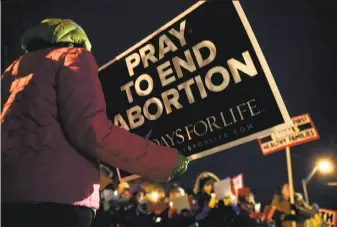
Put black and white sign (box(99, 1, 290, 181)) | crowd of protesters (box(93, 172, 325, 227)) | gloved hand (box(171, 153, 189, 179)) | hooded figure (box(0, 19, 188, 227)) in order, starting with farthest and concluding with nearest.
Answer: crowd of protesters (box(93, 172, 325, 227))
black and white sign (box(99, 1, 290, 181))
gloved hand (box(171, 153, 189, 179))
hooded figure (box(0, 19, 188, 227))

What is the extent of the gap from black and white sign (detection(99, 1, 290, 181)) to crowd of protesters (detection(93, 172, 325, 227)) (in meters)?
4.64

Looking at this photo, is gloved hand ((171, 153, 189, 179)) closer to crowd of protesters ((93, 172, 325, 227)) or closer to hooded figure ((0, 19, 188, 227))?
hooded figure ((0, 19, 188, 227))

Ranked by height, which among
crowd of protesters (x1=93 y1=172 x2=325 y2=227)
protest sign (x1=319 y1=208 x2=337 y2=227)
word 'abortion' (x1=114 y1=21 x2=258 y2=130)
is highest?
word 'abortion' (x1=114 y1=21 x2=258 y2=130)

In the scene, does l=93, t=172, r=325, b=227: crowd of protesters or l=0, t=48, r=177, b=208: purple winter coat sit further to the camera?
l=93, t=172, r=325, b=227: crowd of protesters

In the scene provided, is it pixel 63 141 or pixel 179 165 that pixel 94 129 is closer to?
pixel 63 141

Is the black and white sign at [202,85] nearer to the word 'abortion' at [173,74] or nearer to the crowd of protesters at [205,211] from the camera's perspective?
the word 'abortion' at [173,74]

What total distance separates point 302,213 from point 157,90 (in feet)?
16.6

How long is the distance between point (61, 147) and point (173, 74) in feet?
3.59

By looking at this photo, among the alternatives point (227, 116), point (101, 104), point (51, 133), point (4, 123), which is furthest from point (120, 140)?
point (227, 116)

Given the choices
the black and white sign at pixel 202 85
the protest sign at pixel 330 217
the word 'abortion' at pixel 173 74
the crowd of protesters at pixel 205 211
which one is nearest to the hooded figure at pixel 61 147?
the black and white sign at pixel 202 85

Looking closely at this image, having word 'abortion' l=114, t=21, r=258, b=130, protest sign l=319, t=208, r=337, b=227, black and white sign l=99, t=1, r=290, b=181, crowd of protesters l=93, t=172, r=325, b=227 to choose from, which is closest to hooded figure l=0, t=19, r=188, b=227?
black and white sign l=99, t=1, r=290, b=181

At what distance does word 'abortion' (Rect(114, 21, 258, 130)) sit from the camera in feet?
7.50

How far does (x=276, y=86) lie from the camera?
2156 millimetres

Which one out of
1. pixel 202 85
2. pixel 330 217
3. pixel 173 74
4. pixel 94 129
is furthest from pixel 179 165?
pixel 330 217
